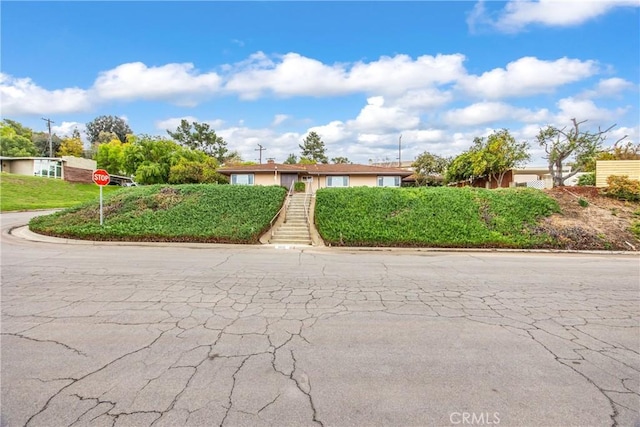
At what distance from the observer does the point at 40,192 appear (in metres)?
32.9

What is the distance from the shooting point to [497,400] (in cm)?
287

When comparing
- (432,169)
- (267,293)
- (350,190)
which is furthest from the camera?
(432,169)

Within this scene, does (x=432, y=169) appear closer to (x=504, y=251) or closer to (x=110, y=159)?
(x=504, y=251)

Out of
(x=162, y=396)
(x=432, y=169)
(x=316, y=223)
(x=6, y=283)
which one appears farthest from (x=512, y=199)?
(x=432, y=169)

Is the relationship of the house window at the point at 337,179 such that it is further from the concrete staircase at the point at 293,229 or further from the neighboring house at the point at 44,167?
the neighboring house at the point at 44,167

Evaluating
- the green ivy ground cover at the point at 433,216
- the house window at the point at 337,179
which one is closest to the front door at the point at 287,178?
the house window at the point at 337,179

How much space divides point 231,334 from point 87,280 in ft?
15.2

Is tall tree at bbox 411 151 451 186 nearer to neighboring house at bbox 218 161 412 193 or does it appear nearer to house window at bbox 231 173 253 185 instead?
neighboring house at bbox 218 161 412 193

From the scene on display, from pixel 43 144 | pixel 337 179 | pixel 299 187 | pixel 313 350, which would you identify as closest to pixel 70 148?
pixel 43 144

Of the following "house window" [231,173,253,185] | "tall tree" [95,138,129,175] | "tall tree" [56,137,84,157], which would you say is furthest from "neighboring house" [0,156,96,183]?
"house window" [231,173,253,185]

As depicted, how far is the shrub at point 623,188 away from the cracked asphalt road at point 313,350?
39.7ft

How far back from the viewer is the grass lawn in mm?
28094

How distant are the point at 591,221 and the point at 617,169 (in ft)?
17.7

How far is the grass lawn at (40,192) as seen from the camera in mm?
28094
